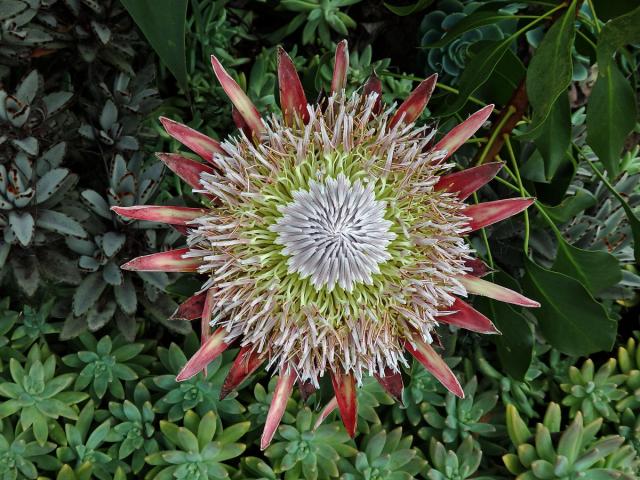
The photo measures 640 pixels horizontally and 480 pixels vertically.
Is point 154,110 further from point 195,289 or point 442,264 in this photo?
point 442,264

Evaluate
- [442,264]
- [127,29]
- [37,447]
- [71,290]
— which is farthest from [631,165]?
[37,447]

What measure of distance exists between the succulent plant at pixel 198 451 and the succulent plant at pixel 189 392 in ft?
0.14

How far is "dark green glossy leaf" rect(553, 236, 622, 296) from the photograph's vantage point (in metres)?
1.22

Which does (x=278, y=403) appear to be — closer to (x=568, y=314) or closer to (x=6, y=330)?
(x=568, y=314)

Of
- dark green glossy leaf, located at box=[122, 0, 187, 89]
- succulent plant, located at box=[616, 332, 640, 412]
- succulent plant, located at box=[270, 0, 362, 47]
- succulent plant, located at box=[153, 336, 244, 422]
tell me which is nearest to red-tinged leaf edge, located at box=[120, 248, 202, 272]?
dark green glossy leaf, located at box=[122, 0, 187, 89]

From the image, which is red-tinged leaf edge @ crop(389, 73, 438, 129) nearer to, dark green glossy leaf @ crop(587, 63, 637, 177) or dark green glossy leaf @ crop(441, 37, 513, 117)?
dark green glossy leaf @ crop(441, 37, 513, 117)

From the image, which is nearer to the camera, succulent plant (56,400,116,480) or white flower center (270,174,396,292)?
white flower center (270,174,396,292)

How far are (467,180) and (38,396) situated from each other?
1061 mm

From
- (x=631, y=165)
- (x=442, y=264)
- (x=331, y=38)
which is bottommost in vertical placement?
(x=442, y=264)

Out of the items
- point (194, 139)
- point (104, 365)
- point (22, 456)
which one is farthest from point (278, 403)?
point (22, 456)

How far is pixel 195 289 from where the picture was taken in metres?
1.10

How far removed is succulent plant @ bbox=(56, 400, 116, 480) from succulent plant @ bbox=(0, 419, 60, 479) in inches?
1.1

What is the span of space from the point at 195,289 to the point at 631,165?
129 centimetres

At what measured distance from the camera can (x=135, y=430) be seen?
137 cm
